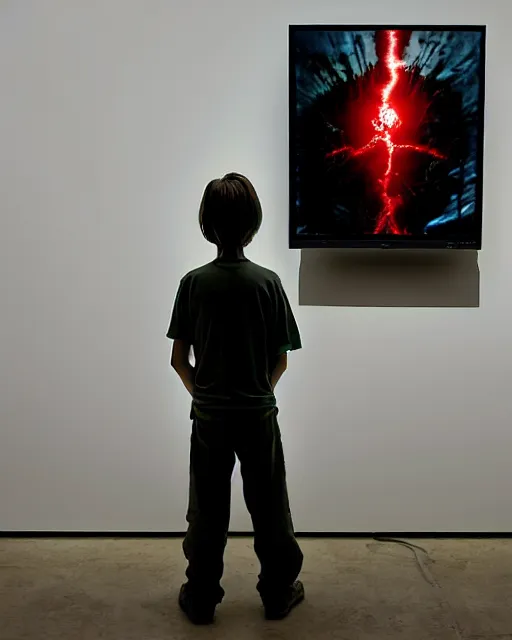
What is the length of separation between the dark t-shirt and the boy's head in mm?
93

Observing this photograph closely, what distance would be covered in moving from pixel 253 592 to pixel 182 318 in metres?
1.07

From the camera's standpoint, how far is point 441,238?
122 inches

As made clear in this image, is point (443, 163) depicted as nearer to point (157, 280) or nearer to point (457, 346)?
point (457, 346)

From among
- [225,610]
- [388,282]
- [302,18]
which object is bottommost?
[225,610]

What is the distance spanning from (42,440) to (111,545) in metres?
0.56

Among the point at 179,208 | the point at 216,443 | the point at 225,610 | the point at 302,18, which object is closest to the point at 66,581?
the point at 225,610

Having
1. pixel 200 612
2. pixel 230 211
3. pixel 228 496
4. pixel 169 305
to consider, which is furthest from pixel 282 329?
pixel 200 612

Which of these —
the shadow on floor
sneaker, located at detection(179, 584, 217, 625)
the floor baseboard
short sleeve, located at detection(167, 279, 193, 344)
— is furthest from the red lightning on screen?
sneaker, located at detection(179, 584, 217, 625)

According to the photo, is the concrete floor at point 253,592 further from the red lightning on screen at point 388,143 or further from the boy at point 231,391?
the red lightning on screen at point 388,143

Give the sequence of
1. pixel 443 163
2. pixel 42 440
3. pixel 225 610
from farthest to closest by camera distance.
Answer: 1. pixel 42 440
2. pixel 443 163
3. pixel 225 610

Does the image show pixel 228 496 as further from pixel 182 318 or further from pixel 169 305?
pixel 169 305

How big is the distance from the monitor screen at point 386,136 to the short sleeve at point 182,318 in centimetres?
75

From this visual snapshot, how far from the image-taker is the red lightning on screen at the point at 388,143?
10.1 feet

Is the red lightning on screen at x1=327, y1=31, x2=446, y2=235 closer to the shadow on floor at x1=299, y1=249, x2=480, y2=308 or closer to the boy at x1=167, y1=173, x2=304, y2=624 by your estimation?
the shadow on floor at x1=299, y1=249, x2=480, y2=308
